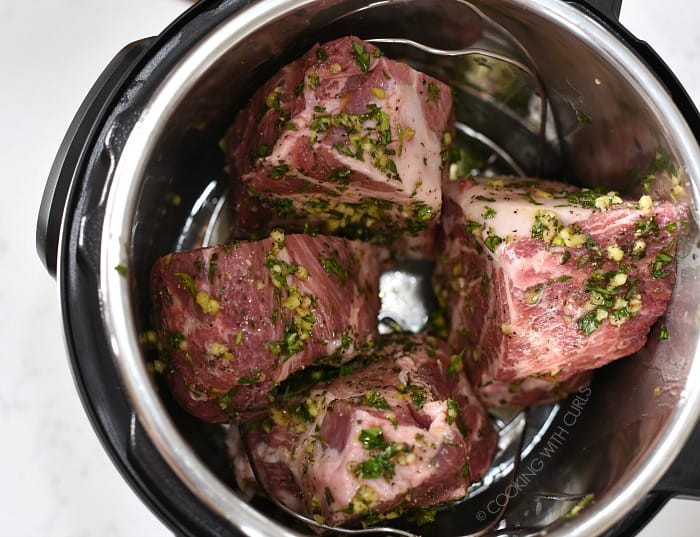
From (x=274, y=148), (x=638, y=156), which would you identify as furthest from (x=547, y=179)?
(x=274, y=148)

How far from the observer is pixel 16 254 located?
229 centimetres

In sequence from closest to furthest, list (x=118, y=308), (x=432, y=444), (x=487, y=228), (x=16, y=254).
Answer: (x=118, y=308) < (x=432, y=444) < (x=487, y=228) < (x=16, y=254)

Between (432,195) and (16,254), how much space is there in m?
1.47

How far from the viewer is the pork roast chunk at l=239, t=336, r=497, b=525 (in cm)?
166

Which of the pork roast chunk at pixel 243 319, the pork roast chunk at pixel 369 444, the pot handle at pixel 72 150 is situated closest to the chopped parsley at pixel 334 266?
the pork roast chunk at pixel 243 319

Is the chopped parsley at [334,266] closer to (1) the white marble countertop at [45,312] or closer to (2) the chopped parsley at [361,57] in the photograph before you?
(2) the chopped parsley at [361,57]

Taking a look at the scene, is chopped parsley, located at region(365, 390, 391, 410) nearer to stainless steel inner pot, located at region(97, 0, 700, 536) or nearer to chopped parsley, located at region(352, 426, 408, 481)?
chopped parsley, located at region(352, 426, 408, 481)

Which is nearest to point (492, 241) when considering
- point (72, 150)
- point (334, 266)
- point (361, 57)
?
point (334, 266)

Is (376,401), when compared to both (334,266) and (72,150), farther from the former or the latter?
(72,150)

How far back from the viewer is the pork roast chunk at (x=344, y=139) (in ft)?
5.75

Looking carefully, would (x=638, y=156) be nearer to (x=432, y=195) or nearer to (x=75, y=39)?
(x=432, y=195)

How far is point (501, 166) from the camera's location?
2441 millimetres

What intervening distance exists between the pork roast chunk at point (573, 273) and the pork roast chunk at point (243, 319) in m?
0.48

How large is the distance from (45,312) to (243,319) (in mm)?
976
